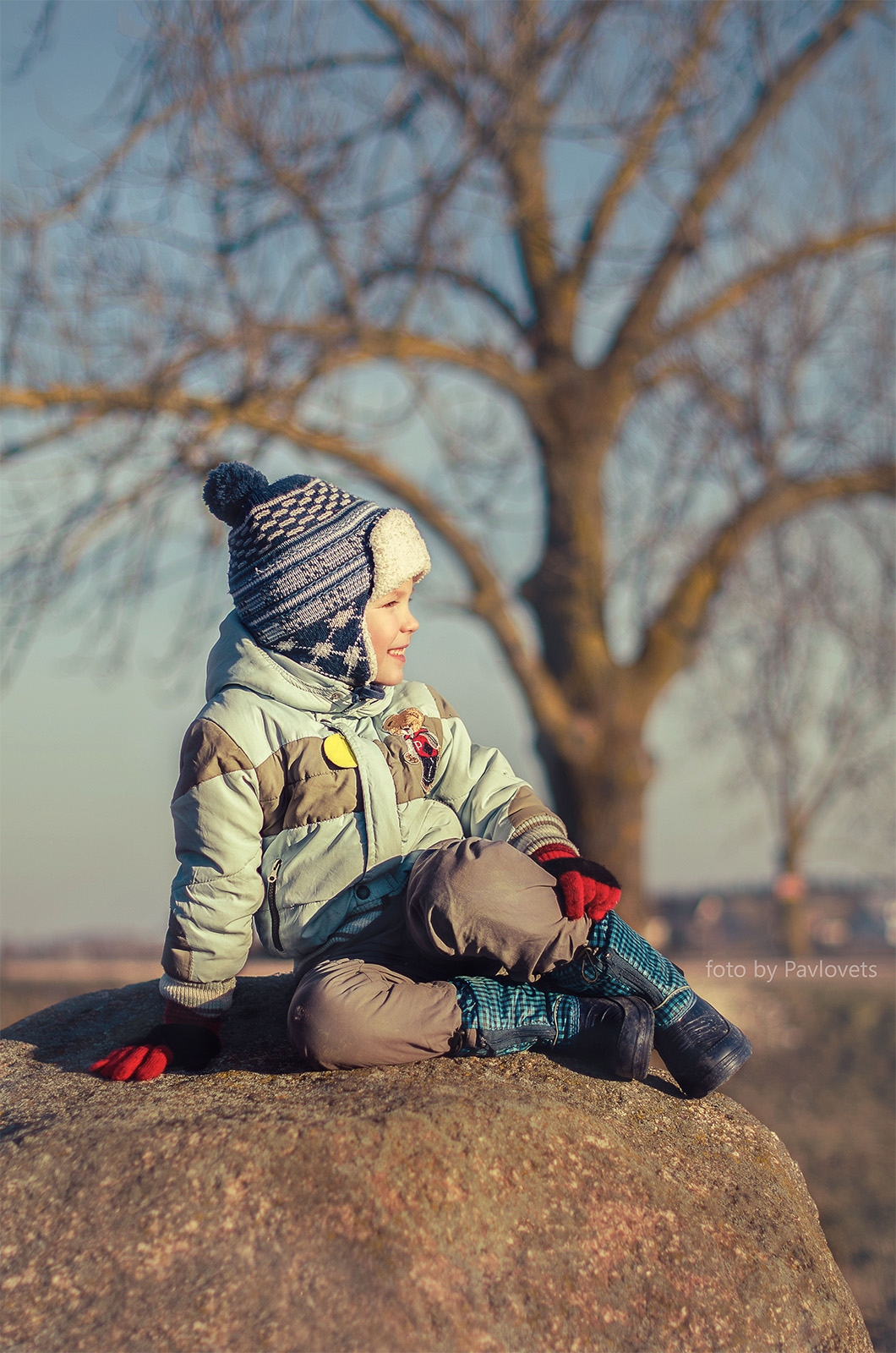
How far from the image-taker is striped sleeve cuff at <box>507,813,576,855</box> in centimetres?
262

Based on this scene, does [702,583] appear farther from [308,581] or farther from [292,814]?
[292,814]

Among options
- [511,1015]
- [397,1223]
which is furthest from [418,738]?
[397,1223]

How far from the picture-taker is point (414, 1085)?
2254 millimetres

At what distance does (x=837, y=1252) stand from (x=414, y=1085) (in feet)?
12.6

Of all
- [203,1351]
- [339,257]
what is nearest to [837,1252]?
[203,1351]

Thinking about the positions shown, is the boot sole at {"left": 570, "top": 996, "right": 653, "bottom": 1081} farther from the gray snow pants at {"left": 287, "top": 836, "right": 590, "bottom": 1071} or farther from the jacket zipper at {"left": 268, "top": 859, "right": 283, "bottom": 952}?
the jacket zipper at {"left": 268, "top": 859, "right": 283, "bottom": 952}

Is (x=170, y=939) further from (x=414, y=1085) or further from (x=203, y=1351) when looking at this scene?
(x=203, y=1351)

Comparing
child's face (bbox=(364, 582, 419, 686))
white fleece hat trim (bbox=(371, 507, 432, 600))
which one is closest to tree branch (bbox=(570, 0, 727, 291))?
white fleece hat trim (bbox=(371, 507, 432, 600))

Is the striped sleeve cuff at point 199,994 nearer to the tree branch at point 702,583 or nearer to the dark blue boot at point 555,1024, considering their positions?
the dark blue boot at point 555,1024

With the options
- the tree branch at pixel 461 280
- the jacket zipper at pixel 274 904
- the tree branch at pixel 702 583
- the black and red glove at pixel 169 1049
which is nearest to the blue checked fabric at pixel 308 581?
the jacket zipper at pixel 274 904

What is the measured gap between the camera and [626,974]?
2.48 m

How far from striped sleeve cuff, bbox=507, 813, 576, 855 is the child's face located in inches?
19.2

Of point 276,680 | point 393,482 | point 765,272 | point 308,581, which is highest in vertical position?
point 765,272

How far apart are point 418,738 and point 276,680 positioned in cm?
39
